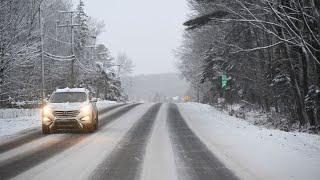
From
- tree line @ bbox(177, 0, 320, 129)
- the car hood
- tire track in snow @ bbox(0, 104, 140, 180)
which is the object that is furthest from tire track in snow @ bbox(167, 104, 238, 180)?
tree line @ bbox(177, 0, 320, 129)

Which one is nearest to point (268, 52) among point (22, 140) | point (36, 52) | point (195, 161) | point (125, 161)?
point (36, 52)

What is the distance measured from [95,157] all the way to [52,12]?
50153 mm

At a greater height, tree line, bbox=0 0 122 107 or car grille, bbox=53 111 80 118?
tree line, bbox=0 0 122 107

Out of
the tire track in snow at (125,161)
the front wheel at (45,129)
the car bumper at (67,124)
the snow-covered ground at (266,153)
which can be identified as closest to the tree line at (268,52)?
the snow-covered ground at (266,153)

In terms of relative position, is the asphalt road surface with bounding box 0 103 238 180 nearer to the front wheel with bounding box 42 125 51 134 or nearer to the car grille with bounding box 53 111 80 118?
the front wheel with bounding box 42 125 51 134

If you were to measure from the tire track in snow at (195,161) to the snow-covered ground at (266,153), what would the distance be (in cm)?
23

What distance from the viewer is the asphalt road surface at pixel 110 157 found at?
10741 millimetres

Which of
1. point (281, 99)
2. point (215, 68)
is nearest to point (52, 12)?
point (215, 68)

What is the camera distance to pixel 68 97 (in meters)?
22.0

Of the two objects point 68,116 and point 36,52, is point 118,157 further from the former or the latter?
point 36,52

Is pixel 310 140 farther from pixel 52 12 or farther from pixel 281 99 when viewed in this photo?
pixel 52 12

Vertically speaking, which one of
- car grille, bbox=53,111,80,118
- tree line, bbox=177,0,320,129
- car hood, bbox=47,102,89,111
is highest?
tree line, bbox=177,0,320,129

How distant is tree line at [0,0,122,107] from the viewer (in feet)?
120

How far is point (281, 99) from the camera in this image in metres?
31.7
